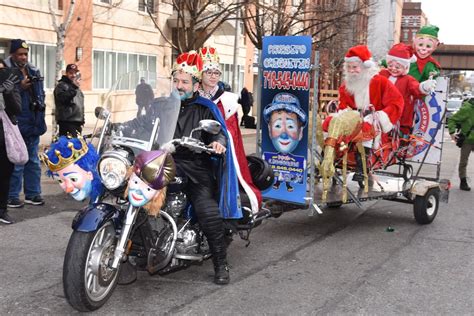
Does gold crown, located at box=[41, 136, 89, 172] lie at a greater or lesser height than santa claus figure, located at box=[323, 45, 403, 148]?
lesser

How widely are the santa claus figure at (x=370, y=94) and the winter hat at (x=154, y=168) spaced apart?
140 inches

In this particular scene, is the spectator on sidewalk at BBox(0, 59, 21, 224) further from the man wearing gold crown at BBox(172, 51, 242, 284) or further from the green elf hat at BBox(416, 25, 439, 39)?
the green elf hat at BBox(416, 25, 439, 39)

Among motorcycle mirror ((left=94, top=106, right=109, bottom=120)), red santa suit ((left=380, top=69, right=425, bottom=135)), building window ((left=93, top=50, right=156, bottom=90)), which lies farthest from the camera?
building window ((left=93, top=50, right=156, bottom=90))

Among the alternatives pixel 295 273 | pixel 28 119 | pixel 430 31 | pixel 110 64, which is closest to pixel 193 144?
pixel 295 273

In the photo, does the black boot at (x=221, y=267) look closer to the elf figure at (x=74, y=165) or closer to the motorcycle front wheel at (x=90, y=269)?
the motorcycle front wheel at (x=90, y=269)

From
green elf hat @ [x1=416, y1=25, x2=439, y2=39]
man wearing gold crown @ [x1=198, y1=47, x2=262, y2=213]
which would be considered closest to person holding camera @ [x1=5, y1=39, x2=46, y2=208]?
man wearing gold crown @ [x1=198, y1=47, x2=262, y2=213]

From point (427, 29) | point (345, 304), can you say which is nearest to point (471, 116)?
point (427, 29)

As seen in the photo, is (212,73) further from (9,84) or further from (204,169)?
(9,84)

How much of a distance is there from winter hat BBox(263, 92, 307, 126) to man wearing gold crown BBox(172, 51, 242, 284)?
1612mm

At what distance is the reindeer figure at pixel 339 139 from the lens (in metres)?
6.40

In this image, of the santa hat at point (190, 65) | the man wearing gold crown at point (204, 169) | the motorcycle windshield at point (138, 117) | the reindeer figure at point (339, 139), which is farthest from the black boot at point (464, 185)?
the motorcycle windshield at point (138, 117)

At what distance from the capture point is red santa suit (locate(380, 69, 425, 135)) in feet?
25.8

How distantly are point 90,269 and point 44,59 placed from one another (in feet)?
51.9

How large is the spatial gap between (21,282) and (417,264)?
3.69 metres
